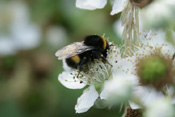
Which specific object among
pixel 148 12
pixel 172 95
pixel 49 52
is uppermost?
pixel 148 12

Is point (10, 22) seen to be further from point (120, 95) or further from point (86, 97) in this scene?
point (120, 95)

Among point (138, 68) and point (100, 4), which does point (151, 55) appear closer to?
point (138, 68)

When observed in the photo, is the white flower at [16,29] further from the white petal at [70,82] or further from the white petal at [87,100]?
the white petal at [87,100]

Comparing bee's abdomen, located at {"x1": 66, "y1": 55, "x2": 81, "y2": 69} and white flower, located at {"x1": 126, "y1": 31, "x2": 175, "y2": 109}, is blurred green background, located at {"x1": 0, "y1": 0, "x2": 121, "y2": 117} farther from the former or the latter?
white flower, located at {"x1": 126, "y1": 31, "x2": 175, "y2": 109}

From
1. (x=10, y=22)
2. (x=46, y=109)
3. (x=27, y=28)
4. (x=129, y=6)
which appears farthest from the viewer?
(x=10, y=22)

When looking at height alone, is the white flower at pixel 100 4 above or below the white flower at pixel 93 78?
above

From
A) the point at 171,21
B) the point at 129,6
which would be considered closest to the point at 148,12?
the point at 171,21

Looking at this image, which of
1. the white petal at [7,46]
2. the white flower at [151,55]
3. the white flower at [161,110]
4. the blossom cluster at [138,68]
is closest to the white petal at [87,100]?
the blossom cluster at [138,68]
